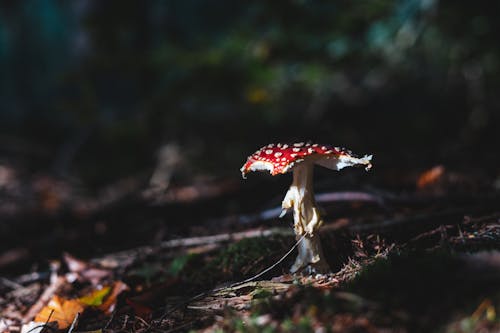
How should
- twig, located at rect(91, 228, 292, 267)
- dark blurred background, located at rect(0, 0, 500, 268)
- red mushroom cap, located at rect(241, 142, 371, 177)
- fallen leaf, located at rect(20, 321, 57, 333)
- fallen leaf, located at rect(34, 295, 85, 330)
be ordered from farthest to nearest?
dark blurred background, located at rect(0, 0, 500, 268) < twig, located at rect(91, 228, 292, 267) < fallen leaf, located at rect(34, 295, 85, 330) < fallen leaf, located at rect(20, 321, 57, 333) < red mushroom cap, located at rect(241, 142, 371, 177)

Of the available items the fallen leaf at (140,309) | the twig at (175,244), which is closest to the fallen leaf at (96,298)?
the fallen leaf at (140,309)

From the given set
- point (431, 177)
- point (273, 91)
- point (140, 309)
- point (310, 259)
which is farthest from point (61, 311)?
point (273, 91)

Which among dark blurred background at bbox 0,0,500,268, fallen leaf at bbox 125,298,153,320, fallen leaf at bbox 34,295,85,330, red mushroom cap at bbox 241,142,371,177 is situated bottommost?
fallen leaf at bbox 125,298,153,320

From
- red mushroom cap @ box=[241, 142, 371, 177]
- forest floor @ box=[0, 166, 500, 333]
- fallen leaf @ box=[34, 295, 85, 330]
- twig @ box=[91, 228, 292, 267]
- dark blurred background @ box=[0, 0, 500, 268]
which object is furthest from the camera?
dark blurred background @ box=[0, 0, 500, 268]

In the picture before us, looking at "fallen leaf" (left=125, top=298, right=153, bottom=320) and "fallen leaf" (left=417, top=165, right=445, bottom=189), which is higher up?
"fallen leaf" (left=417, top=165, right=445, bottom=189)

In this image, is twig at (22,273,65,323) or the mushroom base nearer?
the mushroom base

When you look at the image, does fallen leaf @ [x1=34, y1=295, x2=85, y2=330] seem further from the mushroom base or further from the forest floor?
the mushroom base

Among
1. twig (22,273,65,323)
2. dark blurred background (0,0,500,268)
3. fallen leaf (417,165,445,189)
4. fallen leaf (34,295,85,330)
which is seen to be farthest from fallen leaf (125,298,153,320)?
dark blurred background (0,0,500,268)
